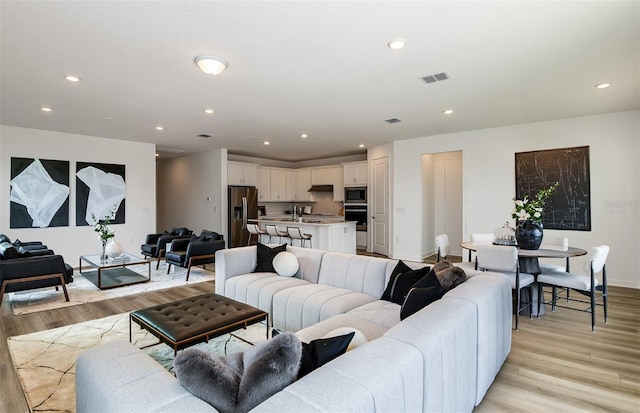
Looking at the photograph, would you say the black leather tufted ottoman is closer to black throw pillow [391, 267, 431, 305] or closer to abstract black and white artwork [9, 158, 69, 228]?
black throw pillow [391, 267, 431, 305]

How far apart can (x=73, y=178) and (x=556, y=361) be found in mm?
8149

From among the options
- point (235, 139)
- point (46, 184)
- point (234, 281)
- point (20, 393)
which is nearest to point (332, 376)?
point (20, 393)

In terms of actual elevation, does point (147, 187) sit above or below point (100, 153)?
below

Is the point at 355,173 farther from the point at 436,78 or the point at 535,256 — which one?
the point at 535,256

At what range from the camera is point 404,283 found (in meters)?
2.64

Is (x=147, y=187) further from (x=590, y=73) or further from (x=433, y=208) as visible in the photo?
(x=590, y=73)

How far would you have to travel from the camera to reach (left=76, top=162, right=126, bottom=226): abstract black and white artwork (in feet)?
21.5

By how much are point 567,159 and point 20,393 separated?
281 inches

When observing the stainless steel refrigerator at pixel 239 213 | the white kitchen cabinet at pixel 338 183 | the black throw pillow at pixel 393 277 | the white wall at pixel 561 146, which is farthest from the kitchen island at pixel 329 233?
the black throw pillow at pixel 393 277

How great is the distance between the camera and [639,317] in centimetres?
357

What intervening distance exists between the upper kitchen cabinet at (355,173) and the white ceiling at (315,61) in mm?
3239

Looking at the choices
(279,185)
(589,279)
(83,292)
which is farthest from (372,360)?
(279,185)

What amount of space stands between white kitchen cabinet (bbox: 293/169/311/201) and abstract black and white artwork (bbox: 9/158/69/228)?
19.4 ft

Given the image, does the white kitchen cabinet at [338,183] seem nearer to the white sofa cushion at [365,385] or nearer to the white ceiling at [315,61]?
the white ceiling at [315,61]
